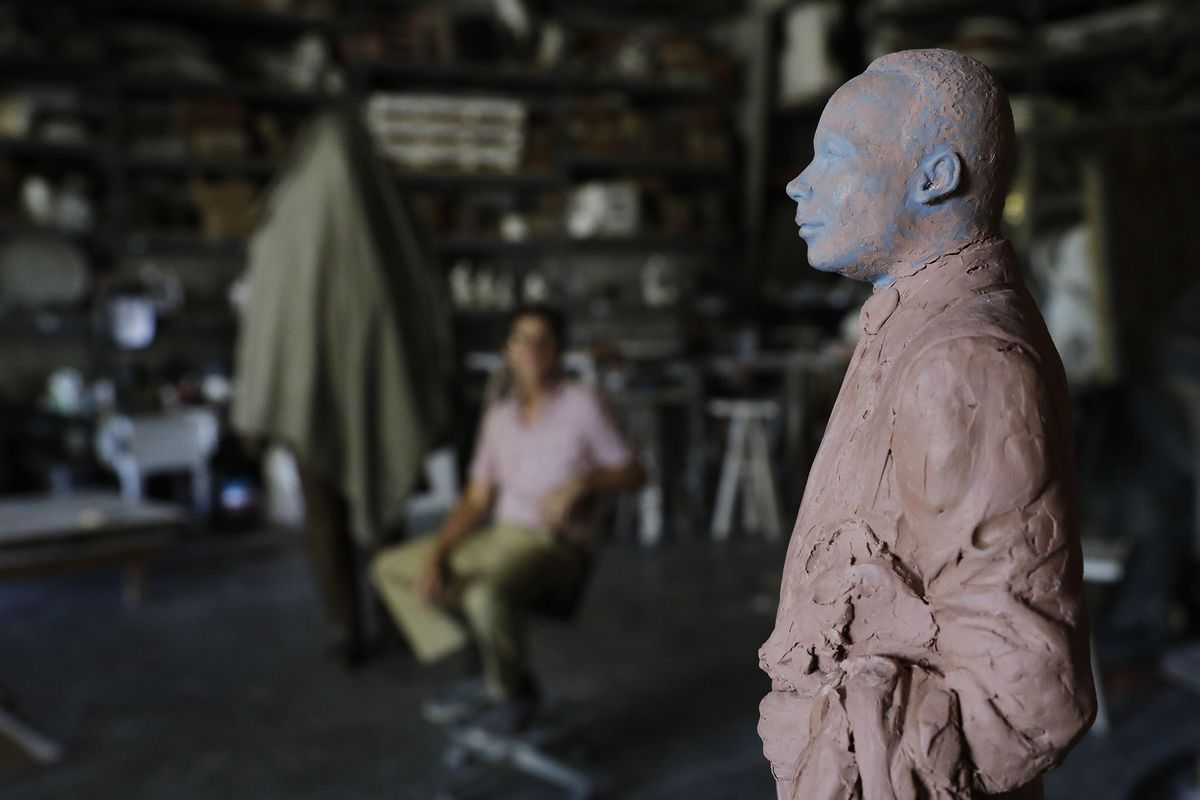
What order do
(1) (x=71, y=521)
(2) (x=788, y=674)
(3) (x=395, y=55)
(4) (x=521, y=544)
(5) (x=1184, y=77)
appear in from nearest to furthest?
(2) (x=788, y=674), (4) (x=521, y=544), (1) (x=71, y=521), (5) (x=1184, y=77), (3) (x=395, y=55)

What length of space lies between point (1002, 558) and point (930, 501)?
57 millimetres

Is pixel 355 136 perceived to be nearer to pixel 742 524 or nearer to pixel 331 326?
pixel 331 326

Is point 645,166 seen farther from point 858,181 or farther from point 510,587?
point 858,181

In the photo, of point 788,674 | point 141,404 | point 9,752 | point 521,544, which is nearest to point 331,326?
point 521,544

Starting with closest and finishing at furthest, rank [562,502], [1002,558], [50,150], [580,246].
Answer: [1002,558] < [562,502] < [50,150] < [580,246]

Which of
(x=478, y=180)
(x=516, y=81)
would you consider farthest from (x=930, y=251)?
(x=516, y=81)

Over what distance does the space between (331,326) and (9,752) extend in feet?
4.51

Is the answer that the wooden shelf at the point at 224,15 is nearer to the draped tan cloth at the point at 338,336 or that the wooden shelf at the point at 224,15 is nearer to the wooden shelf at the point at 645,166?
the wooden shelf at the point at 645,166

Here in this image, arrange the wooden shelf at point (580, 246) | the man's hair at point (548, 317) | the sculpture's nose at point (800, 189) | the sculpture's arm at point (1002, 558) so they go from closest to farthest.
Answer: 1. the sculpture's arm at point (1002, 558)
2. the sculpture's nose at point (800, 189)
3. the man's hair at point (548, 317)
4. the wooden shelf at point (580, 246)

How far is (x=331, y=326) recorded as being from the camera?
2.88m

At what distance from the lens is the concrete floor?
2.38 meters

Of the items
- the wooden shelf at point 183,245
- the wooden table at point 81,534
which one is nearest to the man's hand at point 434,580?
the wooden table at point 81,534

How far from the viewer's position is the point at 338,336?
289cm

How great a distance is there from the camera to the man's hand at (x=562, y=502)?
2.49 m
